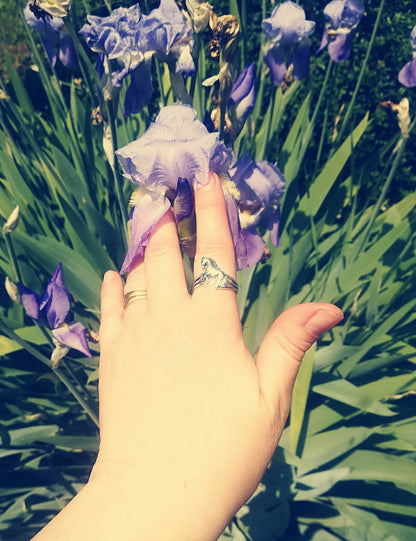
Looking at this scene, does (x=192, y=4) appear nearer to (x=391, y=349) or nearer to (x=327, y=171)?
(x=327, y=171)

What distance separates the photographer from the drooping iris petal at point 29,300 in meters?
0.98

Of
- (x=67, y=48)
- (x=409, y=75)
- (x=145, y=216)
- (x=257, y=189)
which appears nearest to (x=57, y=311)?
(x=145, y=216)

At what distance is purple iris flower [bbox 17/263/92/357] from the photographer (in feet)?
3.31

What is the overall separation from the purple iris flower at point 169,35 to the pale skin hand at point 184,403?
1.30 feet

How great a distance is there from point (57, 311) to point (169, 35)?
0.75 metres

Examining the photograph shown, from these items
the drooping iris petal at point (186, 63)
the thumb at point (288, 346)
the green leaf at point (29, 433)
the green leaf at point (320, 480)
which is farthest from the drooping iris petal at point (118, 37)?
the green leaf at point (320, 480)

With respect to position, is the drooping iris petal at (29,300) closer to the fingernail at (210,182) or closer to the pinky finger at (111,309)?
the pinky finger at (111,309)

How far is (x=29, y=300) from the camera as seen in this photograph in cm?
99

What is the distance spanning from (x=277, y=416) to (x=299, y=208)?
3.87ft

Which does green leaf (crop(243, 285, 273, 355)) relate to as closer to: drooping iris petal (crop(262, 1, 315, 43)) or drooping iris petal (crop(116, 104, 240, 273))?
drooping iris petal (crop(116, 104, 240, 273))

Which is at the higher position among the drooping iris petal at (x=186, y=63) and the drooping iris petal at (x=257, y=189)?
the drooping iris petal at (x=186, y=63)

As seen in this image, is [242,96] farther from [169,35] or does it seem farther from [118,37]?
[118,37]

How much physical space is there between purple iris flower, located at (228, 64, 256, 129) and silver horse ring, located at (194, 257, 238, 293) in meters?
0.49

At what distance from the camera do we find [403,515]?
1.32 metres
